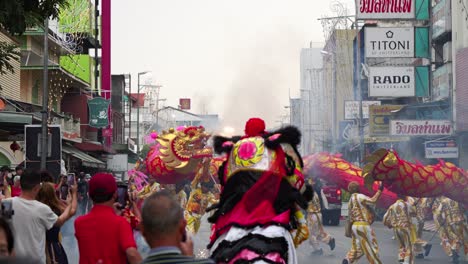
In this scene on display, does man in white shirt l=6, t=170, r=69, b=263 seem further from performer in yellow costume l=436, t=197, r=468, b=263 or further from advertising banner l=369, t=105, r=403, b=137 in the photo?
advertising banner l=369, t=105, r=403, b=137

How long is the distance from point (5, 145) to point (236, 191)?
2767 centimetres

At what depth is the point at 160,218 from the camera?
456 centimetres

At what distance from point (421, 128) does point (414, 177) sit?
21318 mm

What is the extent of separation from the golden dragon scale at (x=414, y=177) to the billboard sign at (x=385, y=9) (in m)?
26.7

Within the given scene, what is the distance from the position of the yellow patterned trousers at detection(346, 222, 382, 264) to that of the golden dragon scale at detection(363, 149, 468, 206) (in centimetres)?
77

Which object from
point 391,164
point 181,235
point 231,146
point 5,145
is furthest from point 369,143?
point 181,235

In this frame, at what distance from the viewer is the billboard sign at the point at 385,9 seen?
44562 millimetres

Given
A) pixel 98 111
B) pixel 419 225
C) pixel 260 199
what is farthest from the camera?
pixel 98 111

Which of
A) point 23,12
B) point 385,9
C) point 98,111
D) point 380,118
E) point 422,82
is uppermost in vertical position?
point 385,9

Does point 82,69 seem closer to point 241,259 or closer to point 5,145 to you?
point 5,145

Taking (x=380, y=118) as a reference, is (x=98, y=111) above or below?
above

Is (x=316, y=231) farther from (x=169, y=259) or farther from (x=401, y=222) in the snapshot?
(x=169, y=259)

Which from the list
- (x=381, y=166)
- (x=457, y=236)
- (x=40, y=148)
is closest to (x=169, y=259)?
(x=381, y=166)

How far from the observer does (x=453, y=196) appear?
60.6ft
